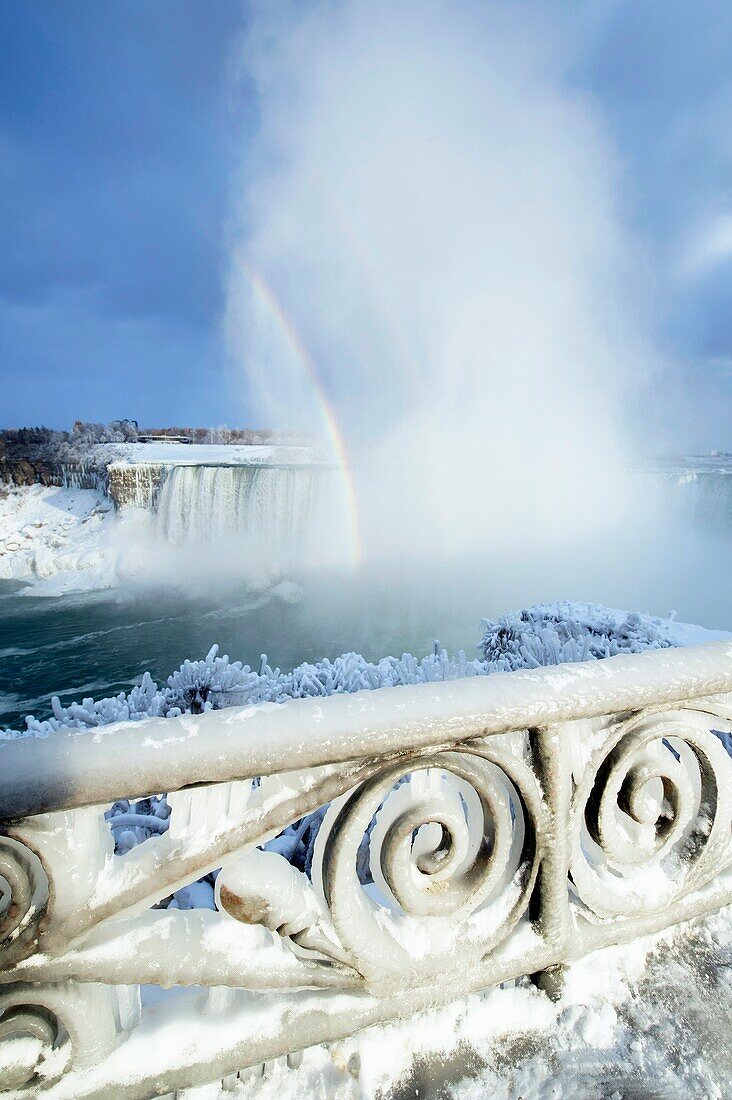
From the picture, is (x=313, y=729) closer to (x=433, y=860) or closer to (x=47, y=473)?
(x=433, y=860)

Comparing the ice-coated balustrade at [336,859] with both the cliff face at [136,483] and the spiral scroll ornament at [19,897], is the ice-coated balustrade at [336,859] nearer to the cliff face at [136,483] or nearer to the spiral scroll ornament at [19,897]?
the spiral scroll ornament at [19,897]

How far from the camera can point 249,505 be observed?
21.5m

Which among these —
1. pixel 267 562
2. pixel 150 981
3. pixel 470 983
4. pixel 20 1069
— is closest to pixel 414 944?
pixel 470 983

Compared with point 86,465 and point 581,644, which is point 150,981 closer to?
point 581,644

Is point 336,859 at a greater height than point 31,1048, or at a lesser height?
greater

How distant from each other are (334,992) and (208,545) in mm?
21908

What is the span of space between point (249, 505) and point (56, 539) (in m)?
9.47

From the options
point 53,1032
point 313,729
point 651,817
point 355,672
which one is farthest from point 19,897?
point 355,672

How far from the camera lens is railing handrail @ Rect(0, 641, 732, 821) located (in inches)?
30.3

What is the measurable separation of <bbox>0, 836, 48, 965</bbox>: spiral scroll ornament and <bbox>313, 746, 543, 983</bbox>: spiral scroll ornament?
0.49 meters

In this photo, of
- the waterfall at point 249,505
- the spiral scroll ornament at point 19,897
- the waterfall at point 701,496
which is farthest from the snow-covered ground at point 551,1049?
the waterfall at point 701,496

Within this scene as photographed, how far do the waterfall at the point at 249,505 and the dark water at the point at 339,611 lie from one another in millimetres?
2727

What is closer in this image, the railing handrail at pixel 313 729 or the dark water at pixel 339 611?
the railing handrail at pixel 313 729

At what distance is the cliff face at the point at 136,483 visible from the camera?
76.0 feet
